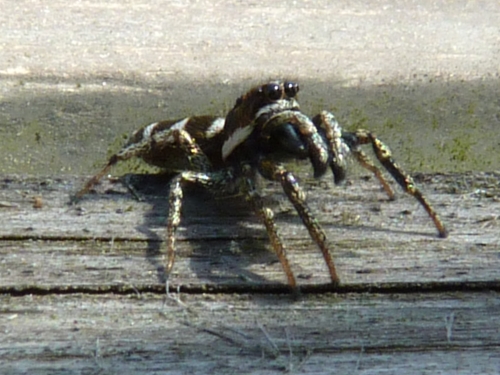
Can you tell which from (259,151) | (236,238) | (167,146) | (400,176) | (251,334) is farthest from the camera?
(167,146)

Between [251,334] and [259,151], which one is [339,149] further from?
[251,334]

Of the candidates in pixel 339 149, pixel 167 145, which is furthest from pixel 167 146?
pixel 339 149

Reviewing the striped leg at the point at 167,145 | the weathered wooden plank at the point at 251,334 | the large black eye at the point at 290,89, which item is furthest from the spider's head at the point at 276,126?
the weathered wooden plank at the point at 251,334

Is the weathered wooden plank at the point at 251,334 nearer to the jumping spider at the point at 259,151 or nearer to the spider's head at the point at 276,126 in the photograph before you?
the jumping spider at the point at 259,151

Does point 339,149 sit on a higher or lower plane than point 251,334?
higher

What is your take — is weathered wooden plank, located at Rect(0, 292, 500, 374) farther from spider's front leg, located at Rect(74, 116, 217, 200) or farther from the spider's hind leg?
spider's front leg, located at Rect(74, 116, 217, 200)

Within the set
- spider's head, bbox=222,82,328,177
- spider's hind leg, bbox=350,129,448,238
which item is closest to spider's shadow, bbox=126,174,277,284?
spider's head, bbox=222,82,328,177

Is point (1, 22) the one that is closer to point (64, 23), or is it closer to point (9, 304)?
point (64, 23)
